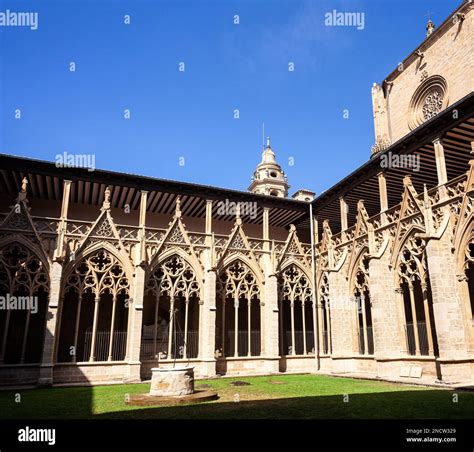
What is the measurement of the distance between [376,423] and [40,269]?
14054 millimetres

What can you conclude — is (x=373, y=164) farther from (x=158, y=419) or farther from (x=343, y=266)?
(x=158, y=419)

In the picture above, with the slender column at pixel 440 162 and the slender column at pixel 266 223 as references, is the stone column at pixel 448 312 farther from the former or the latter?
the slender column at pixel 266 223

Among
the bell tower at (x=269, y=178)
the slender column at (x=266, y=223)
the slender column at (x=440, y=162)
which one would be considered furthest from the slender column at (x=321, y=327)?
the bell tower at (x=269, y=178)

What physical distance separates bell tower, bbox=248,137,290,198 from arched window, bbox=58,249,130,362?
28470mm

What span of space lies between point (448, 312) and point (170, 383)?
29.4 ft

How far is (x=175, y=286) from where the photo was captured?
59.6ft

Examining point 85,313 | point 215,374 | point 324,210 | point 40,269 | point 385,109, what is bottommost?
point 215,374

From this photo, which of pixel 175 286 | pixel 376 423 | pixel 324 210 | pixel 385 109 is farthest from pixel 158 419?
pixel 385 109

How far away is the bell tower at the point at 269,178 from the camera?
46.6 metres

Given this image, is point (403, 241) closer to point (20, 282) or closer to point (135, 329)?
point (135, 329)

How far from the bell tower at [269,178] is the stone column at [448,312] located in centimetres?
3267

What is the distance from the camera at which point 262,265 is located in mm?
20328

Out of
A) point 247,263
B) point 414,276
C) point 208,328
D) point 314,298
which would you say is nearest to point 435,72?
point 414,276

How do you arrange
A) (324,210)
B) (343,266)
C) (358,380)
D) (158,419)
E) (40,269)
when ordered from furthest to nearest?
1. (324,210)
2. (343,266)
3. (40,269)
4. (358,380)
5. (158,419)
